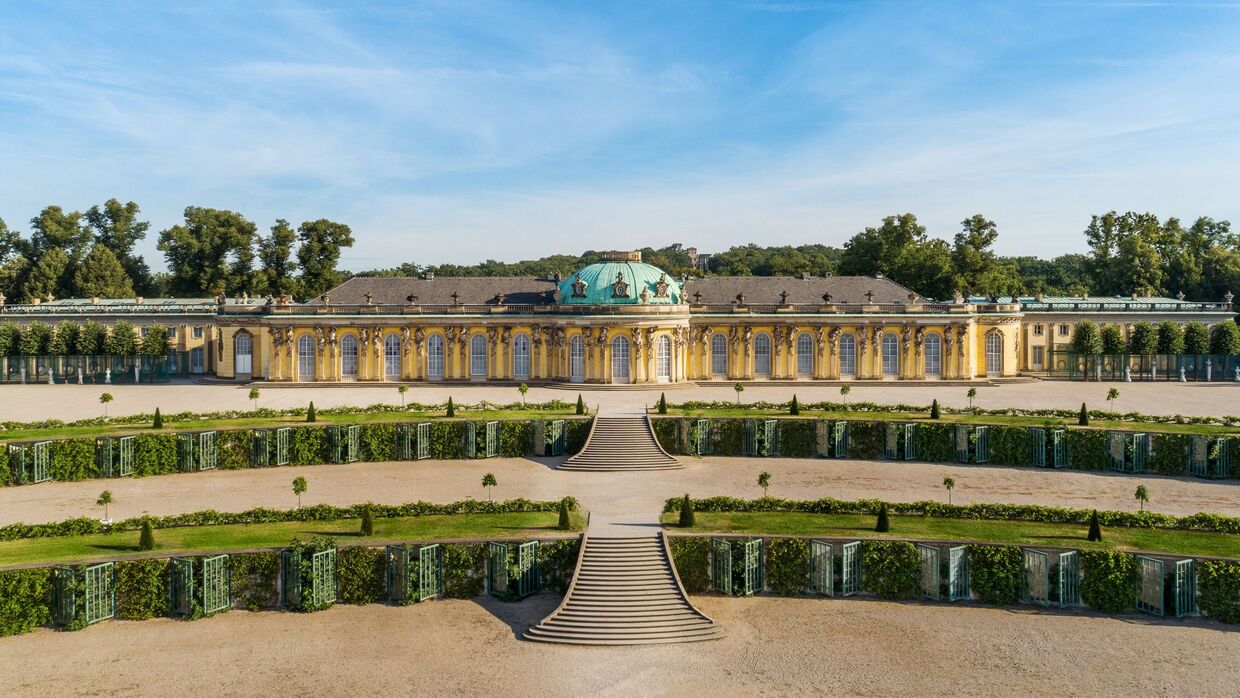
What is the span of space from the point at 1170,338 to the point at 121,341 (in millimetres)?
81335

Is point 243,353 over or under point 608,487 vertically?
over

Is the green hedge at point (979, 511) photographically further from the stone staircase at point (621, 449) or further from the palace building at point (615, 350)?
the palace building at point (615, 350)

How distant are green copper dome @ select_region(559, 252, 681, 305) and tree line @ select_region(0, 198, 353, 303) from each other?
108 ft

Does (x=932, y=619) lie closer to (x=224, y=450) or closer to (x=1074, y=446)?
(x=1074, y=446)

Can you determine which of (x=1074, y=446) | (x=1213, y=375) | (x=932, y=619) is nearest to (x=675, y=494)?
(x=932, y=619)

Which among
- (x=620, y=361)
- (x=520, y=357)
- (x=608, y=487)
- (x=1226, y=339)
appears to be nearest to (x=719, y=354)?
(x=620, y=361)

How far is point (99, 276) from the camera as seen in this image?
89750mm

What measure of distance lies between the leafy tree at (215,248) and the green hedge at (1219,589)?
8398cm

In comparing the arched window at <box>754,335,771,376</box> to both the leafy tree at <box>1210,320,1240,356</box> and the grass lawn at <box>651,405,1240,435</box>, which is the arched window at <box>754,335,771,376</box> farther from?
the leafy tree at <box>1210,320,1240,356</box>

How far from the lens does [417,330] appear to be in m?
65.0


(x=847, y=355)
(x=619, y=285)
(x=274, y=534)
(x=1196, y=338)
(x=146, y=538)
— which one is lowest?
(x=274, y=534)

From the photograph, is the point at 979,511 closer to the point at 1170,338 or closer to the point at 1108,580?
the point at 1108,580

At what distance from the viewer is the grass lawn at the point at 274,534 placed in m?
26.7

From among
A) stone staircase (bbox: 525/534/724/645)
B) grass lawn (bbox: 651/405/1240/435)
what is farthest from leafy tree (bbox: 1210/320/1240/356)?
stone staircase (bbox: 525/534/724/645)
